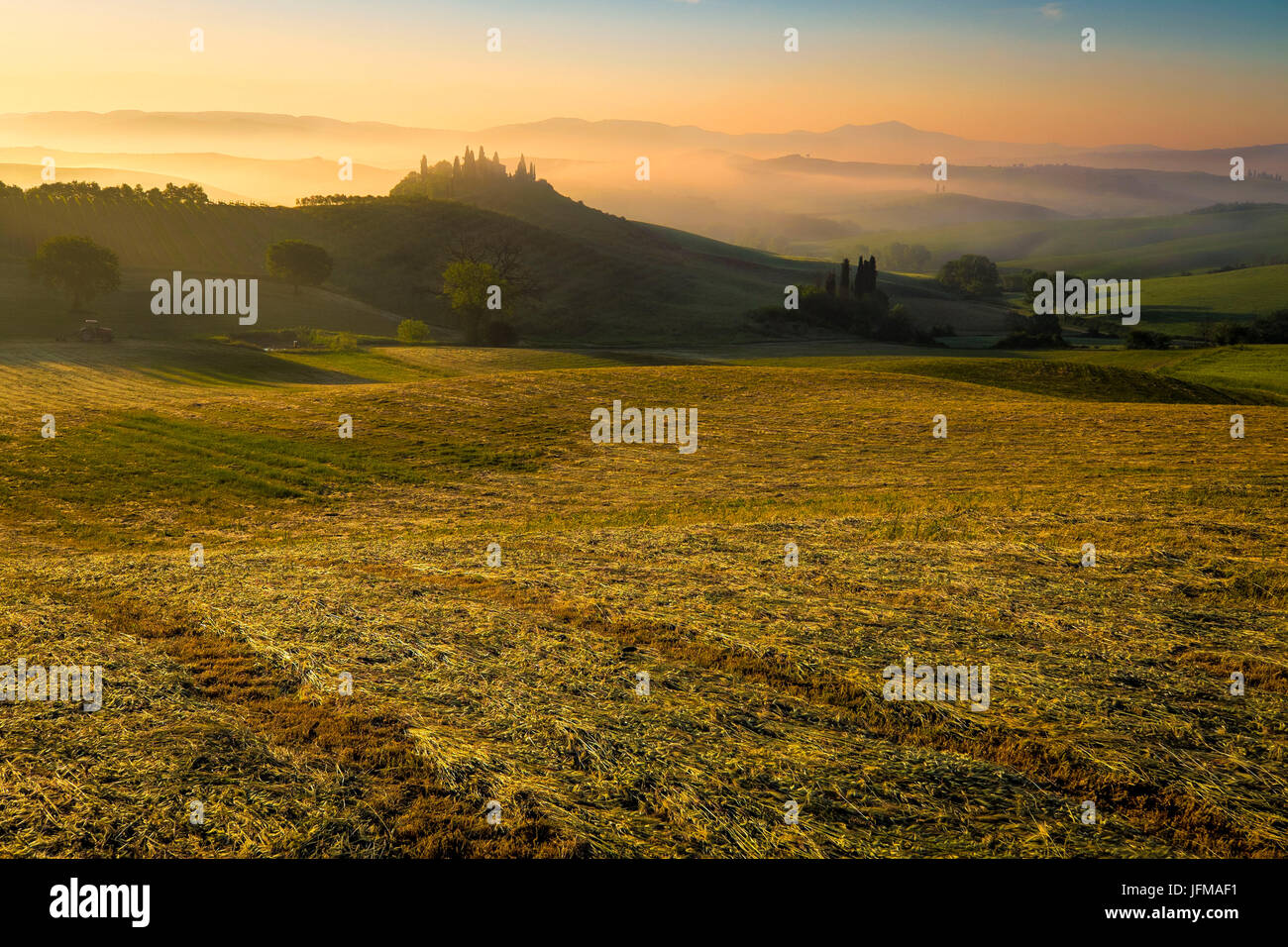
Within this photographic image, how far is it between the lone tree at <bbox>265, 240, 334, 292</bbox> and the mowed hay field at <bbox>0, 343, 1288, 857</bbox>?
111 m

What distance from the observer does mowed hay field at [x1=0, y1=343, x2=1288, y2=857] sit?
344 inches

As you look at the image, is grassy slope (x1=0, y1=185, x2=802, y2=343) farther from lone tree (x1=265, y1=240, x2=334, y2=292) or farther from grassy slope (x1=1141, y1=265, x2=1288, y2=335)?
grassy slope (x1=1141, y1=265, x2=1288, y2=335)

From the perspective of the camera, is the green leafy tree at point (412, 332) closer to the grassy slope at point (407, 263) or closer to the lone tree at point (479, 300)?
the lone tree at point (479, 300)

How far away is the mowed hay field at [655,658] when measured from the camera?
8.74m

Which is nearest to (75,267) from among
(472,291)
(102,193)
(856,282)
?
(472,291)

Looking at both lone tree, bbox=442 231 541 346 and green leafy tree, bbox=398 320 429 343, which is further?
lone tree, bbox=442 231 541 346

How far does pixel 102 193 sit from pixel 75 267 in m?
77.7

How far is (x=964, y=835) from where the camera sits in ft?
27.7

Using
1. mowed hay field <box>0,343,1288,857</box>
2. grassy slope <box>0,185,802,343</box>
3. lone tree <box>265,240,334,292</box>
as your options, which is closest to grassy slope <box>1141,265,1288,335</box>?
grassy slope <box>0,185,802,343</box>

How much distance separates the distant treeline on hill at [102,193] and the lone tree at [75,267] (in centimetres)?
6004

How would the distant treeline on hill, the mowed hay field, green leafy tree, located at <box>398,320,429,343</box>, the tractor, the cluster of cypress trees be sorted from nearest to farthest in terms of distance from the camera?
the mowed hay field < the tractor < green leafy tree, located at <box>398,320,429,343</box> < the distant treeline on hill < the cluster of cypress trees

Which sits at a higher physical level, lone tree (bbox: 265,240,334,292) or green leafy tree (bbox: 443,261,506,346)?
lone tree (bbox: 265,240,334,292)
